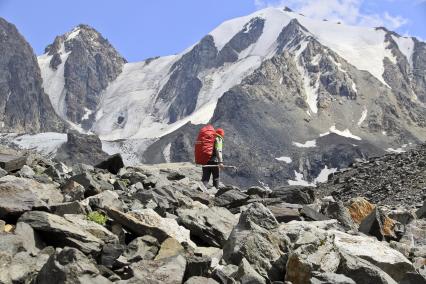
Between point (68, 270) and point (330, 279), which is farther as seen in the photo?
point (330, 279)

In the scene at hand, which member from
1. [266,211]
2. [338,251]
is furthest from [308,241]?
[266,211]

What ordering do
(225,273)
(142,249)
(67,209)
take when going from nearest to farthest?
1. (225,273)
2. (142,249)
3. (67,209)

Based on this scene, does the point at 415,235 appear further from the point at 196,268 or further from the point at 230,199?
the point at 196,268

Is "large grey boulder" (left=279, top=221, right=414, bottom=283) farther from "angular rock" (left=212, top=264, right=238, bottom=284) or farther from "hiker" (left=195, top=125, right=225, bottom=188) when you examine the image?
"hiker" (left=195, top=125, right=225, bottom=188)

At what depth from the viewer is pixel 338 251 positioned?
9328mm

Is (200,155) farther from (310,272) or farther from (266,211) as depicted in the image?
(310,272)

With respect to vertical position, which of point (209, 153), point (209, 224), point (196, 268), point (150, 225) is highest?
point (209, 153)

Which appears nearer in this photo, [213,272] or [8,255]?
[8,255]

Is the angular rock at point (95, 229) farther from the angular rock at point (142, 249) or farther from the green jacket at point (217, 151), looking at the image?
the green jacket at point (217, 151)

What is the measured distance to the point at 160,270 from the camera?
8.24 metres

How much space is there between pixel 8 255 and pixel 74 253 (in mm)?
1027

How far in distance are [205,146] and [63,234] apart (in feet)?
50.6

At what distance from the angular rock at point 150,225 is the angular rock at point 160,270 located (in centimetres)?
186

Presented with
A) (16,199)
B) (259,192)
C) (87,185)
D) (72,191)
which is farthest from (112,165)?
(16,199)
